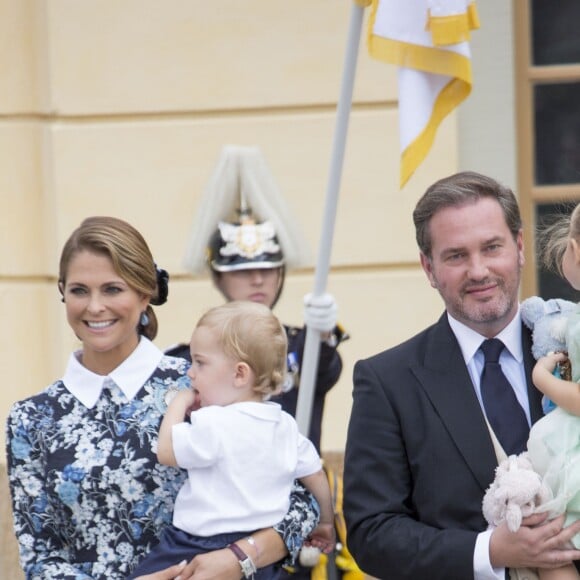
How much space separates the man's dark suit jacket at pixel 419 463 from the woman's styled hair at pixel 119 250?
0.61 meters

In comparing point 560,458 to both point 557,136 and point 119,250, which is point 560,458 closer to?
point 119,250

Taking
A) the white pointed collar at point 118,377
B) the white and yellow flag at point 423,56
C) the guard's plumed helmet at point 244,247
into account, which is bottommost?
the white pointed collar at point 118,377

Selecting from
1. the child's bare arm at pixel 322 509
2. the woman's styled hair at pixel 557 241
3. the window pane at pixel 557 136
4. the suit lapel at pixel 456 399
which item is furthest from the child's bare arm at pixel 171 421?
the window pane at pixel 557 136

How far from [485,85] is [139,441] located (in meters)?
3.64

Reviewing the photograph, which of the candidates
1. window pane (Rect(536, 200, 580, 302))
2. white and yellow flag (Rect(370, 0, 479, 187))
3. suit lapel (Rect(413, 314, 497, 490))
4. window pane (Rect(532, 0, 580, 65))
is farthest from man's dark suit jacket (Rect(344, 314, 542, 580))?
window pane (Rect(532, 0, 580, 65))

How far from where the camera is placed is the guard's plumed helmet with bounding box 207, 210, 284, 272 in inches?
204

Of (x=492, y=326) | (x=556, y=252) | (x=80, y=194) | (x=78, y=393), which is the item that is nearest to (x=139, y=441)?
(x=78, y=393)

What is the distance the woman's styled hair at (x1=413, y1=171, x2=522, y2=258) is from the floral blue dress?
0.78 metres

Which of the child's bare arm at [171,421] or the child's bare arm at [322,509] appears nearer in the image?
the child's bare arm at [171,421]

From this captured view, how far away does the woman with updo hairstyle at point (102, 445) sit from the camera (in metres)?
3.68

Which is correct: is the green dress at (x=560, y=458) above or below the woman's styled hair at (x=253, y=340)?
below

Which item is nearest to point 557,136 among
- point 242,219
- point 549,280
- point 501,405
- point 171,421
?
point 549,280

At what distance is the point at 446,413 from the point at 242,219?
1.91 metres

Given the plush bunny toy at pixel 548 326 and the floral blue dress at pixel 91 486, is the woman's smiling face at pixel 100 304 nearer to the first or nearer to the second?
the floral blue dress at pixel 91 486
